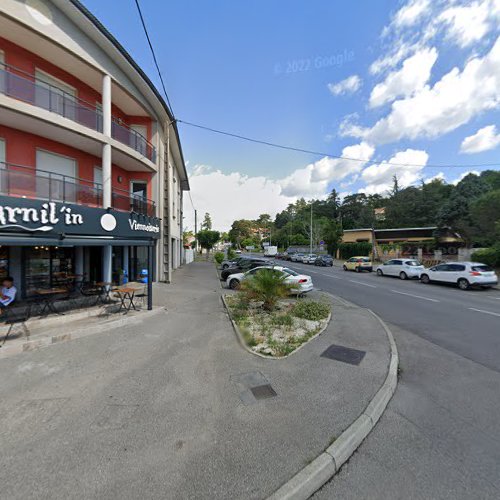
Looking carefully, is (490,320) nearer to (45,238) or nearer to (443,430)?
(443,430)

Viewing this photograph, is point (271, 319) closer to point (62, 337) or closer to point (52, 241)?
point (62, 337)

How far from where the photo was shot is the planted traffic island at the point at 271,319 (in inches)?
225

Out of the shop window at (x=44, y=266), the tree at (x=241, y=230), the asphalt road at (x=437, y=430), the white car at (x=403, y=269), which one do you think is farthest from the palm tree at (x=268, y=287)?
the tree at (x=241, y=230)

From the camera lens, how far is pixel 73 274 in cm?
1070

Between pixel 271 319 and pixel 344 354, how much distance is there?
2684mm

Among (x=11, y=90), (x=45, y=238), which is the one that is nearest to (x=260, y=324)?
(x=45, y=238)

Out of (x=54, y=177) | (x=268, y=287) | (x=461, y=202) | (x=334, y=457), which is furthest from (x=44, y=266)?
(x=461, y=202)

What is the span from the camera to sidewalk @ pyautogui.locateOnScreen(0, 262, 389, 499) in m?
2.39

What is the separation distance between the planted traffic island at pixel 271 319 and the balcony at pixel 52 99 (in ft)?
30.5

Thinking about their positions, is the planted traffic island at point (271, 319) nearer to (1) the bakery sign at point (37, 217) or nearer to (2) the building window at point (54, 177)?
(1) the bakery sign at point (37, 217)

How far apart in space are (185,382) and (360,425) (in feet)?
8.85

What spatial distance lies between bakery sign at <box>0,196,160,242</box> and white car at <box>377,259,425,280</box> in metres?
19.0

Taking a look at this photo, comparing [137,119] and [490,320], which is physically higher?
[137,119]

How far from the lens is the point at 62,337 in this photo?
6.06m
